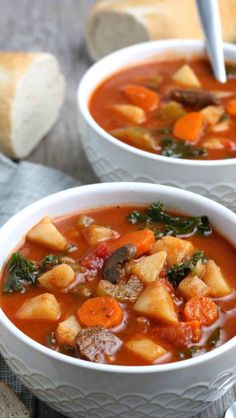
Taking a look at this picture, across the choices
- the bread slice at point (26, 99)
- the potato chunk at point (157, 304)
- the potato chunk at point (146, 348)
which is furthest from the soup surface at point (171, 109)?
the potato chunk at point (146, 348)

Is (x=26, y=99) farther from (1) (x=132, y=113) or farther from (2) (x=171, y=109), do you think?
(2) (x=171, y=109)

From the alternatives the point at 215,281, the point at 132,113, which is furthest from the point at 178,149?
the point at 215,281

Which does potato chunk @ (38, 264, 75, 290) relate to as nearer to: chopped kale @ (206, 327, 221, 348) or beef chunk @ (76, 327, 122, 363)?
beef chunk @ (76, 327, 122, 363)

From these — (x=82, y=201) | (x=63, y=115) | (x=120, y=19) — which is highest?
(x=82, y=201)

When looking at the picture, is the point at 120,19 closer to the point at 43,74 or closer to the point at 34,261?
the point at 43,74

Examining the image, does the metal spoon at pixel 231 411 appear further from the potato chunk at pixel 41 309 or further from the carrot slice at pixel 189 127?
the carrot slice at pixel 189 127

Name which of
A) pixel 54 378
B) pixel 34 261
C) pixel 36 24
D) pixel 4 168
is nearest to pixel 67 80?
pixel 36 24

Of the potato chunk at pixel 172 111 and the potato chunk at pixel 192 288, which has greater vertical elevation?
the potato chunk at pixel 192 288
